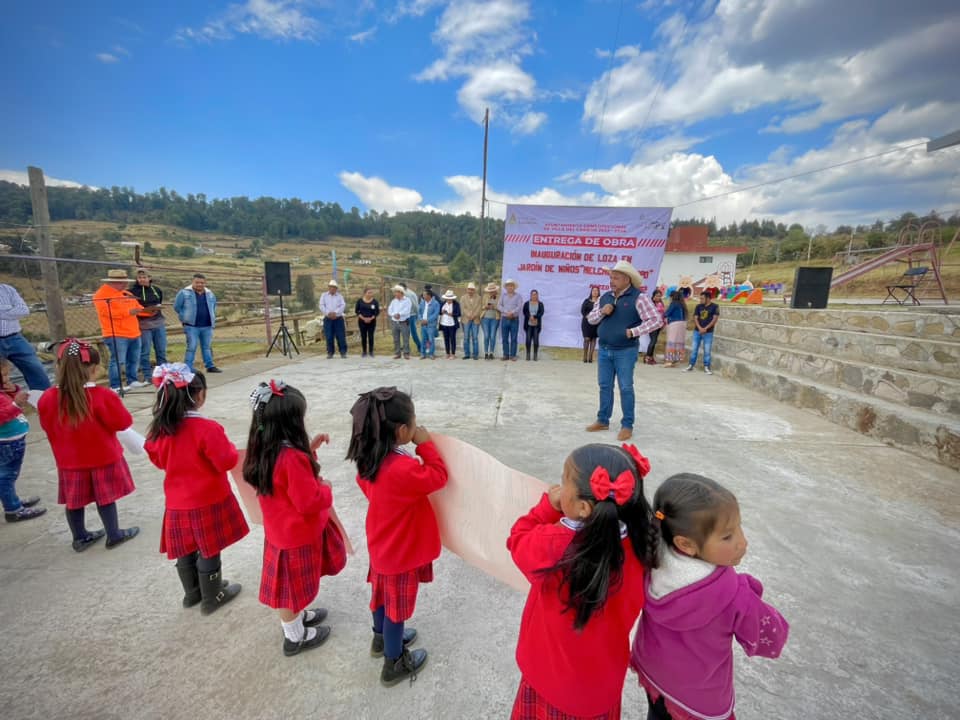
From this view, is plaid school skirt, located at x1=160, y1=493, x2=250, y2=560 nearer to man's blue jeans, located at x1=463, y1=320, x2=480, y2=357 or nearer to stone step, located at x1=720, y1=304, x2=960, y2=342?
stone step, located at x1=720, y1=304, x2=960, y2=342

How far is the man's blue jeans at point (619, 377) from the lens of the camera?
398 centimetres

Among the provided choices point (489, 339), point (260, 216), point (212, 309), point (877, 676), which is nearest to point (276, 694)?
point (877, 676)

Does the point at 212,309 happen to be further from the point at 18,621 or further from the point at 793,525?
the point at 793,525

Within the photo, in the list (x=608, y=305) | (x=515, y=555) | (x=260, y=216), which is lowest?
(x=515, y=555)

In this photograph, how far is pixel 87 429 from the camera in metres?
2.06

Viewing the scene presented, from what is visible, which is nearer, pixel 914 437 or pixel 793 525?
pixel 793 525

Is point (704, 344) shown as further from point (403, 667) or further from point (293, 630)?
point (293, 630)

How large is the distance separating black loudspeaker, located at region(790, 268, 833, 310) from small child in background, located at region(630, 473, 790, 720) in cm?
821

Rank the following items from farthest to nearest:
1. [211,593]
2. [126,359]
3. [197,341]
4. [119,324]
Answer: [197,341] → [126,359] → [119,324] → [211,593]

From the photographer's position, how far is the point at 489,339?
848 cm

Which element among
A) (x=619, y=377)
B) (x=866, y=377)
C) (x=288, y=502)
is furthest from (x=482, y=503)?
(x=866, y=377)

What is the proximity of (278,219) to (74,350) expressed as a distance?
179 feet

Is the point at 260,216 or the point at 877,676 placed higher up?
the point at 260,216

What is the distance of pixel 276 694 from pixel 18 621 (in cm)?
128
